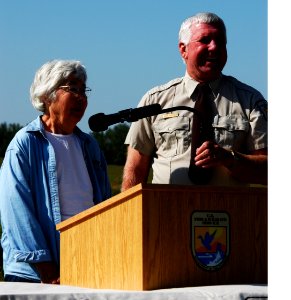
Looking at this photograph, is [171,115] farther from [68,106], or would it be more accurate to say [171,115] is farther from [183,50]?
[68,106]

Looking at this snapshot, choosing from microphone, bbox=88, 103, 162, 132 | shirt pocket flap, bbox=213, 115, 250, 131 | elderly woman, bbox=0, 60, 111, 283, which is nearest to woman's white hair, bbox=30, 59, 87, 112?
elderly woman, bbox=0, 60, 111, 283

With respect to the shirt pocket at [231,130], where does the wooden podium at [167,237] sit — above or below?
below

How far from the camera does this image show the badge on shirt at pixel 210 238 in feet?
9.16

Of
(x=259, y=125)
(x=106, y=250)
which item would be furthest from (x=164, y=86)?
(x=106, y=250)

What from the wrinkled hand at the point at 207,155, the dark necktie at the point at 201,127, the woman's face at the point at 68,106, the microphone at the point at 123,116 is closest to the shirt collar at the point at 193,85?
the dark necktie at the point at 201,127

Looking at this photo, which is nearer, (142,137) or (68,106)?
(142,137)

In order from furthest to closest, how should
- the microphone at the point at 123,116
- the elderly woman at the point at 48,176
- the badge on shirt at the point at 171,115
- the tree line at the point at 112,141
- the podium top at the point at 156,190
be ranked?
the tree line at the point at 112,141 < the badge on shirt at the point at 171,115 < the elderly woman at the point at 48,176 < the microphone at the point at 123,116 < the podium top at the point at 156,190

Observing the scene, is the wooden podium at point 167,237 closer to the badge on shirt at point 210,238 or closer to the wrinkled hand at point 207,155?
the badge on shirt at point 210,238

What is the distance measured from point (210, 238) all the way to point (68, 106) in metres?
1.43

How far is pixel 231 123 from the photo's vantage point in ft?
12.3

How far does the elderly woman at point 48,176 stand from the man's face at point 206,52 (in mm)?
554

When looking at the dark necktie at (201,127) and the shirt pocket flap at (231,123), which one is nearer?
the dark necktie at (201,127)
